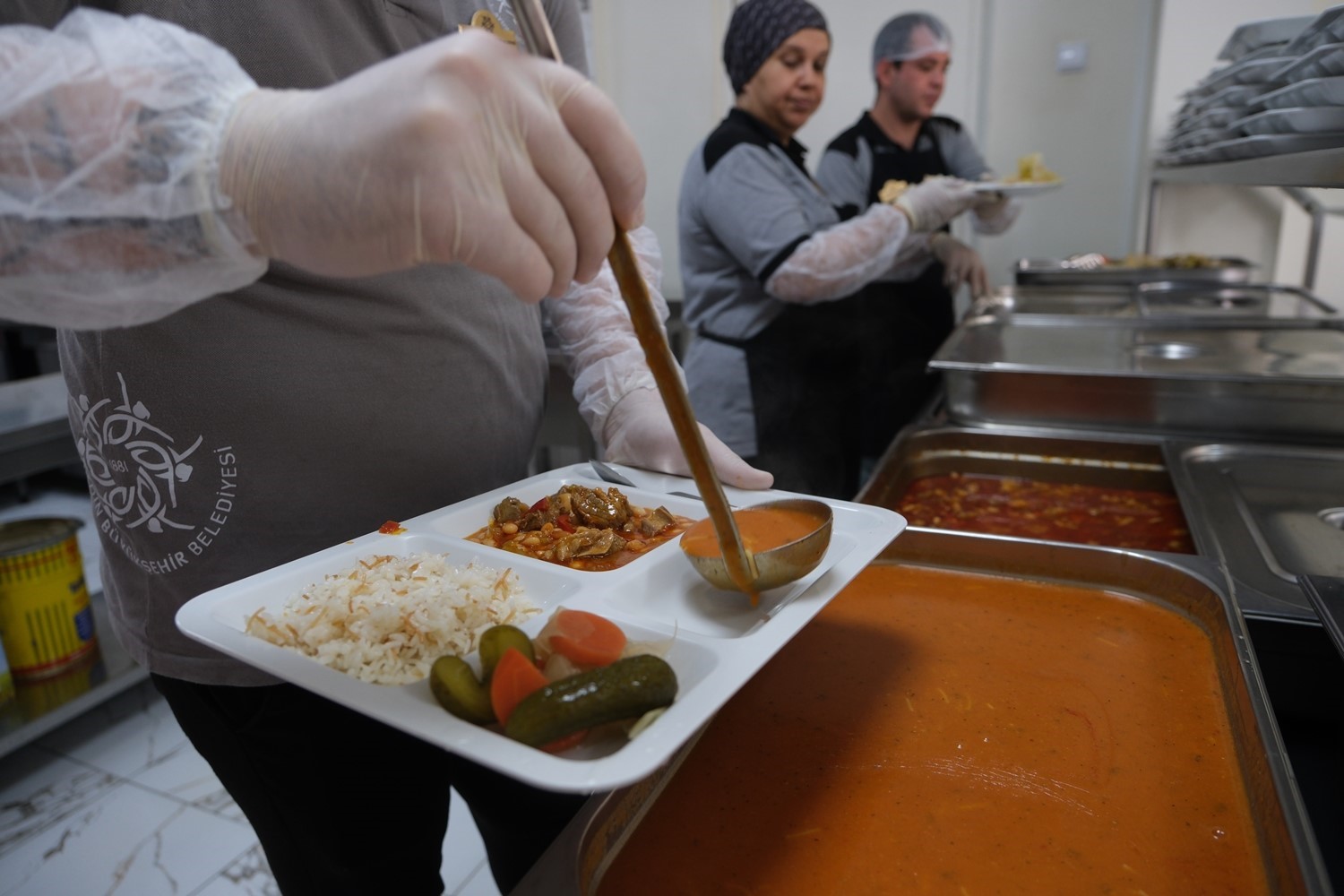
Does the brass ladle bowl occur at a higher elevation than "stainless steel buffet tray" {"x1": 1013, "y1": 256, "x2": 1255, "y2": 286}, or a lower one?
A: higher

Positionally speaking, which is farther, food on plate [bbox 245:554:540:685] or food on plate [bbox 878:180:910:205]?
food on plate [bbox 878:180:910:205]

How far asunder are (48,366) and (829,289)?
135 inches

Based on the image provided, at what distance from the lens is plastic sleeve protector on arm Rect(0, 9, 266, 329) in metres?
0.58

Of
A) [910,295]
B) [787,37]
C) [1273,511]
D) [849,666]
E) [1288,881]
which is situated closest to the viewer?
[1288,881]

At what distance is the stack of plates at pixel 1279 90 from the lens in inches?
43.3

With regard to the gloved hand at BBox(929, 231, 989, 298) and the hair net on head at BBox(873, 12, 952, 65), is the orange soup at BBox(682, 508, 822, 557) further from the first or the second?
the hair net on head at BBox(873, 12, 952, 65)

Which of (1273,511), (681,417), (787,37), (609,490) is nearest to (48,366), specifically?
(787,37)

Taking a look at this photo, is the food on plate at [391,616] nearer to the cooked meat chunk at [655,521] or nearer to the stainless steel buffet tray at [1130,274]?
the cooked meat chunk at [655,521]

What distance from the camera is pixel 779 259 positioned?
2.47 metres

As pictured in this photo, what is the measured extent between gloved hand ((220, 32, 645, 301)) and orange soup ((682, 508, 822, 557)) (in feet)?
1.37

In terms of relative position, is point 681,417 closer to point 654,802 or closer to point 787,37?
point 654,802

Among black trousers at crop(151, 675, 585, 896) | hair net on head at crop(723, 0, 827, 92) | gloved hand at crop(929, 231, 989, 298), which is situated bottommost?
black trousers at crop(151, 675, 585, 896)

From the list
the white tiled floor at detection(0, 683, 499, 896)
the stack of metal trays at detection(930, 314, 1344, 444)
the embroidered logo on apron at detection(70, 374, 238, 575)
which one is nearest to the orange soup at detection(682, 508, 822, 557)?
the embroidered logo on apron at detection(70, 374, 238, 575)

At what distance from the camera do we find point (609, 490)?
1.25 metres
